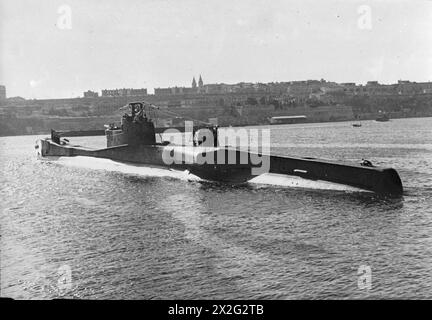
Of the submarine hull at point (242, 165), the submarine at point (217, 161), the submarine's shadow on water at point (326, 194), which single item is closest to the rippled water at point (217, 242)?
the submarine's shadow on water at point (326, 194)

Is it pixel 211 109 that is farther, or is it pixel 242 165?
pixel 211 109

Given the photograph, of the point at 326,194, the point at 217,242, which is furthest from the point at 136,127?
the point at 217,242

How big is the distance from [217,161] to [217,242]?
15.2 m

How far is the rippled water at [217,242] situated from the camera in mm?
13883

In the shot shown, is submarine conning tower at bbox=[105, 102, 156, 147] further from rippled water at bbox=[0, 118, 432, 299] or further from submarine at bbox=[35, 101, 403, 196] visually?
rippled water at bbox=[0, 118, 432, 299]

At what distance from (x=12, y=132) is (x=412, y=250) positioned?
12880 centimetres

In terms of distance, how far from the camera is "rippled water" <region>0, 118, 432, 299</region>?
1388 centimetres

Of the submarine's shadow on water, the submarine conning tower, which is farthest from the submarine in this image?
the submarine's shadow on water

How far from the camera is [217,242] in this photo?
18.2 metres

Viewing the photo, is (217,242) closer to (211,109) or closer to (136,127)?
(136,127)

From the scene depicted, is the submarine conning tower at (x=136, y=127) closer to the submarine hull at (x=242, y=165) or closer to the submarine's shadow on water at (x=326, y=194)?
the submarine hull at (x=242, y=165)

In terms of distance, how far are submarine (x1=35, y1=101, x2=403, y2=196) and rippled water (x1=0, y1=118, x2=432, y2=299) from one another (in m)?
1.06

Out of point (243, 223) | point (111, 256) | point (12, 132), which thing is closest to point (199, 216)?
point (243, 223)
